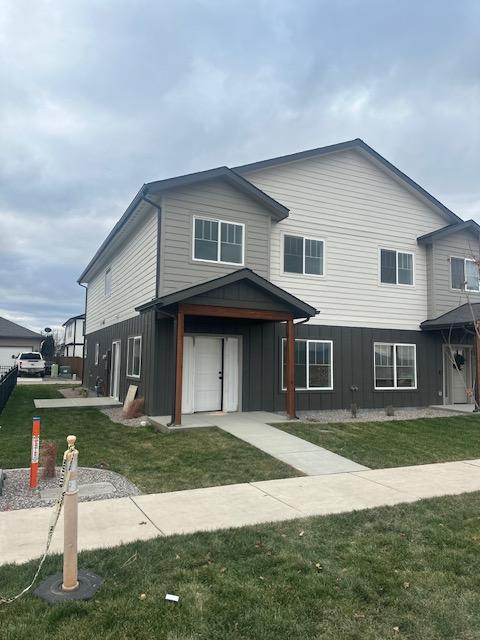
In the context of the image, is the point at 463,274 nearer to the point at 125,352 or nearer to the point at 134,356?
the point at 134,356

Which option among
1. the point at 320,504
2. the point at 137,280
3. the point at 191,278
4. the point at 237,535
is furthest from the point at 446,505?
the point at 137,280

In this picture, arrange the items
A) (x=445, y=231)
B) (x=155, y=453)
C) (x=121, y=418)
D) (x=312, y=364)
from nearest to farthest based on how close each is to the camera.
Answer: (x=155, y=453), (x=121, y=418), (x=312, y=364), (x=445, y=231)

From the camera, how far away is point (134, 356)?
14633mm

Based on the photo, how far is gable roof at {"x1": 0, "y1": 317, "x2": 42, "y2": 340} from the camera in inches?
1665

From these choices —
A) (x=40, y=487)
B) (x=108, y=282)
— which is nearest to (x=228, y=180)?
(x=108, y=282)

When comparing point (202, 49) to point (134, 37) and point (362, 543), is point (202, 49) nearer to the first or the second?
point (134, 37)

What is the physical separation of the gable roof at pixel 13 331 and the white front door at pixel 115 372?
A: 93.8 feet

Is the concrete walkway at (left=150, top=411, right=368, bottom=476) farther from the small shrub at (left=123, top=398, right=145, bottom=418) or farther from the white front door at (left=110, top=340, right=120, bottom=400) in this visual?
the white front door at (left=110, top=340, right=120, bottom=400)

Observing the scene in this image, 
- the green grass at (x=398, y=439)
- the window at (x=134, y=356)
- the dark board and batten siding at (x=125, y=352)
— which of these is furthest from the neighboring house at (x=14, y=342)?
the green grass at (x=398, y=439)

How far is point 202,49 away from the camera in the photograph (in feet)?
41.3

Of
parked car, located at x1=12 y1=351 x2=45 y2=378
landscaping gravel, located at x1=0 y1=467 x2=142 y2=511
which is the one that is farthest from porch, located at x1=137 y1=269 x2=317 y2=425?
parked car, located at x1=12 y1=351 x2=45 y2=378

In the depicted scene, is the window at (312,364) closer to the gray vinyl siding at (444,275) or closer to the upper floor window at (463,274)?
the gray vinyl siding at (444,275)

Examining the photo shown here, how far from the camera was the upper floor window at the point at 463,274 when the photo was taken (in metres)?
17.0

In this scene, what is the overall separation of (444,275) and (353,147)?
5.59 m
